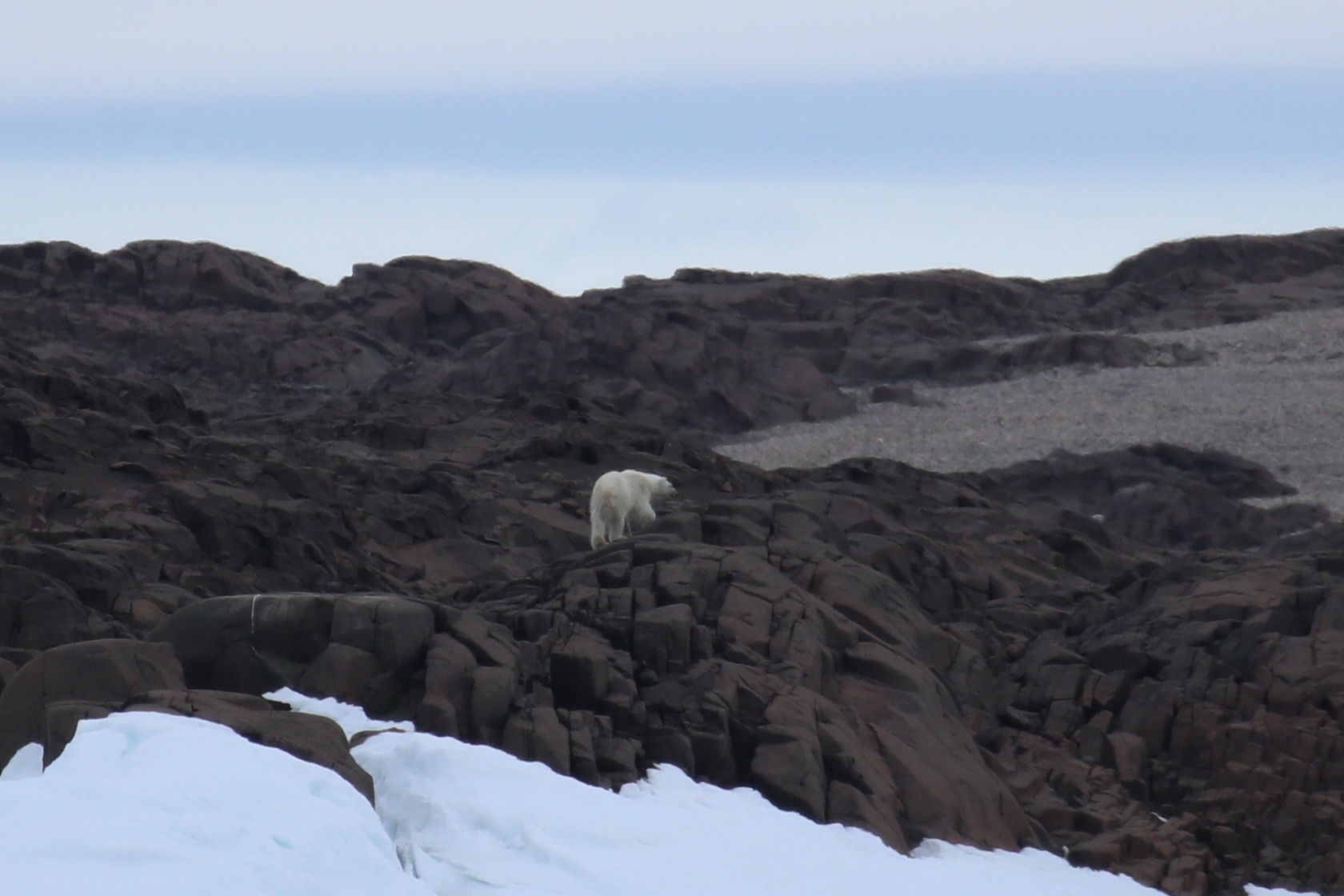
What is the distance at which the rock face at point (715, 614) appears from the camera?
14898 mm

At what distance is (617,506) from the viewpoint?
24875 millimetres

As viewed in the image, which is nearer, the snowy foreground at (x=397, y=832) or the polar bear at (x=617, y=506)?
the snowy foreground at (x=397, y=832)

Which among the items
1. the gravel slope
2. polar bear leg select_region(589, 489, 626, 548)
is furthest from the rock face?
the gravel slope

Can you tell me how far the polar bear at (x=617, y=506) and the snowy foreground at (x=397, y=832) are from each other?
395 inches

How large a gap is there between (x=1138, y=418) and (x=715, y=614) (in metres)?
45.9

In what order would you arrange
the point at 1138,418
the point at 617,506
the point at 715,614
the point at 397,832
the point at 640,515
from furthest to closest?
the point at 1138,418, the point at 640,515, the point at 617,506, the point at 715,614, the point at 397,832

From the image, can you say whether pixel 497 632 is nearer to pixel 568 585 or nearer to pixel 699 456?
pixel 568 585

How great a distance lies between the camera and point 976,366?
69.8 metres

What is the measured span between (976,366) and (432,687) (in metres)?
57.2

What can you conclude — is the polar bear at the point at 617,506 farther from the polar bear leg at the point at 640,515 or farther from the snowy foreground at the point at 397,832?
the snowy foreground at the point at 397,832

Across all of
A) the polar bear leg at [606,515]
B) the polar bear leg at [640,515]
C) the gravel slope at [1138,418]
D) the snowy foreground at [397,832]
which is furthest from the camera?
the gravel slope at [1138,418]

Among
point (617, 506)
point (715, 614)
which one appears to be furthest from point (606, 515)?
point (715, 614)

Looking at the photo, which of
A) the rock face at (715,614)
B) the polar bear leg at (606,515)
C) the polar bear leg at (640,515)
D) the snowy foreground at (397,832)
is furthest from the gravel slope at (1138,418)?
the snowy foreground at (397,832)

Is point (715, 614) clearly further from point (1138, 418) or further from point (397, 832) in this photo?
point (1138, 418)
